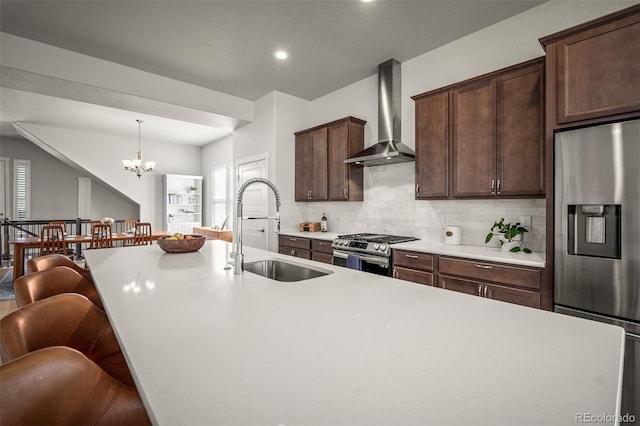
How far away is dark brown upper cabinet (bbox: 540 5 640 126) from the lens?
70.4 inches

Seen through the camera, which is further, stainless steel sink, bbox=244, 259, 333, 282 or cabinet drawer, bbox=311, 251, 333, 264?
cabinet drawer, bbox=311, 251, 333, 264

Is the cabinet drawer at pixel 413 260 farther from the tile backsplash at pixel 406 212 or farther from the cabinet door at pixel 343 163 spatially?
the cabinet door at pixel 343 163

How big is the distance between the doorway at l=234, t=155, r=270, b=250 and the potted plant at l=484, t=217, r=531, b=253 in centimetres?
299

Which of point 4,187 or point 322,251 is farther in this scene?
point 4,187

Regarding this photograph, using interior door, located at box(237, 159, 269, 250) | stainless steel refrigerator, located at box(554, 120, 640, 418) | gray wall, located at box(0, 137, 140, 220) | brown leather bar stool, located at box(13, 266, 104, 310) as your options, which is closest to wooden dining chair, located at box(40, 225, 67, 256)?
interior door, located at box(237, 159, 269, 250)

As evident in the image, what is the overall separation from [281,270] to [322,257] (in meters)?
1.69

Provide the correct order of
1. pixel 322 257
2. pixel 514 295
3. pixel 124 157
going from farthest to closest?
pixel 124 157
pixel 322 257
pixel 514 295

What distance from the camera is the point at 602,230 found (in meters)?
1.80

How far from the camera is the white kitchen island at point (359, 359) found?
0.53 meters

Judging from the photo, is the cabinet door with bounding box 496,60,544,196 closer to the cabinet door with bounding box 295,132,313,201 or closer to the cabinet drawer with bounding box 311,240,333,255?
the cabinet drawer with bounding box 311,240,333,255

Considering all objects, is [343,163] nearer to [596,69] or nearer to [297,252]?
[297,252]

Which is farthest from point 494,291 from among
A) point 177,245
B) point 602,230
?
point 177,245

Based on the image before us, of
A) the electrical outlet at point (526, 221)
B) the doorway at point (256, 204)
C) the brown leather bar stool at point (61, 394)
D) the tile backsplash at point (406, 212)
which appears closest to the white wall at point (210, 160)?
the doorway at point (256, 204)

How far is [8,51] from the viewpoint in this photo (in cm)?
307
